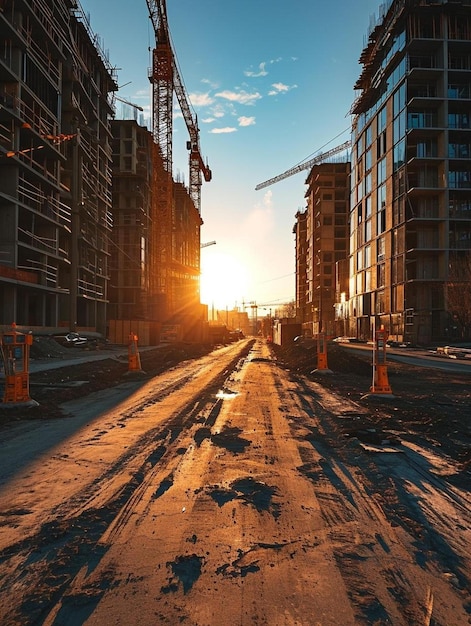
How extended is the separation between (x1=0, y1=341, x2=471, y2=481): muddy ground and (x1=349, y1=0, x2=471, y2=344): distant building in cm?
3342

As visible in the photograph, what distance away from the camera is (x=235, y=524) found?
397 cm

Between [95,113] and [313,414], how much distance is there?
5426 cm

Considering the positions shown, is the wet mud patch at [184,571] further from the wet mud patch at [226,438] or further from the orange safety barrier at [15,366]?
the orange safety barrier at [15,366]

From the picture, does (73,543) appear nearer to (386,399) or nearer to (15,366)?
(15,366)

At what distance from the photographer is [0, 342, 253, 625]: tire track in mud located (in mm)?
2832

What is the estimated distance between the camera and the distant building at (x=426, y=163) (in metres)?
51.6

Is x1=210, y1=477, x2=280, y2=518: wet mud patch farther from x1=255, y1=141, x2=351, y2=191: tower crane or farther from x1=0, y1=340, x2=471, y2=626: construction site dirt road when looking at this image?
x1=255, y1=141, x2=351, y2=191: tower crane

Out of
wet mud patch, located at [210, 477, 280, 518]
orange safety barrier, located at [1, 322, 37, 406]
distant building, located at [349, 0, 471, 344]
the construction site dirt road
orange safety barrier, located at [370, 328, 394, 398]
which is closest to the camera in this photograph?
the construction site dirt road

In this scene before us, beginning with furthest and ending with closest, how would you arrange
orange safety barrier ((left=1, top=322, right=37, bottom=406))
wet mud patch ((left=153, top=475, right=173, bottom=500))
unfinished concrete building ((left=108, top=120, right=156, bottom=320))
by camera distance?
1. unfinished concrete building ((left=108, top=120, right=156, bottom=320))
2. orange safety barrier ((left=1, top=322, right=37, bottom=406))
3. wet mud patch ((left=153, top=475, right=173, bottom=500))

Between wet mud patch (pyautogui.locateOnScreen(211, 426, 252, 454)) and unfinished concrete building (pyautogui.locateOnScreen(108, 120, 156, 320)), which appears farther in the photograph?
unfinished concrete building (pyautogui.locateOnScreen(108, 120, 156, 320))

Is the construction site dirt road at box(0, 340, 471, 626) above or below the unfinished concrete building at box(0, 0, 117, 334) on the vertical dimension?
below

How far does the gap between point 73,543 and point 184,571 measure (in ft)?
3.17

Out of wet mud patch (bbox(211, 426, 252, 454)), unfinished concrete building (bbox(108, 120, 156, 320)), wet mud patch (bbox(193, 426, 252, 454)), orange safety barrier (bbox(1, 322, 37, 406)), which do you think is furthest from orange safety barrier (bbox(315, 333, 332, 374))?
unfinished concrete building (bbox(108, 120, 156, 320))

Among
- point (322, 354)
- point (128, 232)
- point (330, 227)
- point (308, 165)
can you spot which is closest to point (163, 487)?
point (322, 354)
